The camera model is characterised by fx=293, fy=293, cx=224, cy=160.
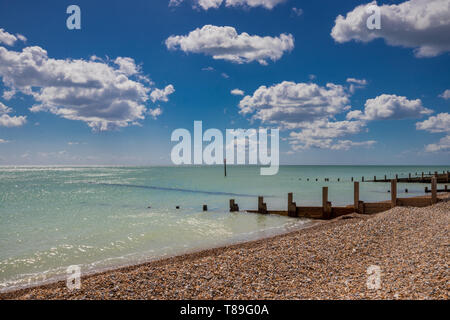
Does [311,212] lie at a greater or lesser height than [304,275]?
lesser

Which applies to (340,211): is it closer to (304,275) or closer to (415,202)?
(415,202)

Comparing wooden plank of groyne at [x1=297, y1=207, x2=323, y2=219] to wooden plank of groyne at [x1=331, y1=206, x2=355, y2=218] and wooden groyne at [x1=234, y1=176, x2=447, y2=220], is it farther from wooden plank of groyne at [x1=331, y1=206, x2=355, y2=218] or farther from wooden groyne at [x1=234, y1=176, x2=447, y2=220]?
wooden plank of groyne at [x1=331, y1=206, x2=355, y2=218]

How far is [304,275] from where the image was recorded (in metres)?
7.55

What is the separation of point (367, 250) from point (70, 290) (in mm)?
8472

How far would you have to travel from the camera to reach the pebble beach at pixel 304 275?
621 cm

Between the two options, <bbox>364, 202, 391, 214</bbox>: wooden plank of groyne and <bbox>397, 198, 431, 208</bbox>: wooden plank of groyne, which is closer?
<bbox>397, 198, 431, 208</bbox>: wooden plank of groyne

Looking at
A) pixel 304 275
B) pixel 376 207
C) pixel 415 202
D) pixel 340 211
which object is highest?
pixel 415 202

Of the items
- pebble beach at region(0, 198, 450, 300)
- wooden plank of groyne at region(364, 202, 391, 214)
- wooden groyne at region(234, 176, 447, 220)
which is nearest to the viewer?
pebble beach at region(0, 198, 450, 300)

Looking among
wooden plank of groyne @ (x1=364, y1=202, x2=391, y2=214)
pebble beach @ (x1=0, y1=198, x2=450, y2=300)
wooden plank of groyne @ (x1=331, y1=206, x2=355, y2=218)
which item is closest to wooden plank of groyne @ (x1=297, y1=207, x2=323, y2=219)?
wooden plank of groyne @ (x1=331, y1=206, x2=355, y2=218)

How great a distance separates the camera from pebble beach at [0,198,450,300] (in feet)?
20.4

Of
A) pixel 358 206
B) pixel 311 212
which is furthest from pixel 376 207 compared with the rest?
pixel 311 212

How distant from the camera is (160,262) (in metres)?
11.3

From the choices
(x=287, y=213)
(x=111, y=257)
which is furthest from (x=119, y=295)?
(x=287, y=213)

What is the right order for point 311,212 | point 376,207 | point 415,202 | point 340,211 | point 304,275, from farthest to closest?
point 311,212 → point 340,211 → point 376,207 → point 415,202 → point 304,275
